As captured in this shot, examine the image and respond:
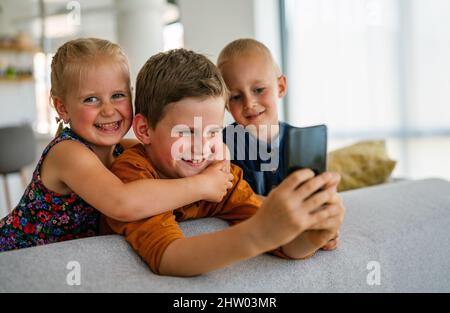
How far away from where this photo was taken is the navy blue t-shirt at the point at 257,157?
154 centimetres

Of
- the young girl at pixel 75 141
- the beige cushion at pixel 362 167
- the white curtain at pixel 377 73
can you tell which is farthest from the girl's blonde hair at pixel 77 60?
the white curtain at pixel 377 73

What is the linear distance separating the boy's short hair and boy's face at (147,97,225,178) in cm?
2

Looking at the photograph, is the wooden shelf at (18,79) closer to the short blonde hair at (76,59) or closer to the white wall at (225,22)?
the white wall at (225,22)

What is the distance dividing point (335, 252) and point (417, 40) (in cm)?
258

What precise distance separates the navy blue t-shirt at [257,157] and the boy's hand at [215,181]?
1.51ft

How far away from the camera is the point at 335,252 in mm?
1037

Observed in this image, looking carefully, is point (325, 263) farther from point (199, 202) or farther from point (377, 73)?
point (377, 73)

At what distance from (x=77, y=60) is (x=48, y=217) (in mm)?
369

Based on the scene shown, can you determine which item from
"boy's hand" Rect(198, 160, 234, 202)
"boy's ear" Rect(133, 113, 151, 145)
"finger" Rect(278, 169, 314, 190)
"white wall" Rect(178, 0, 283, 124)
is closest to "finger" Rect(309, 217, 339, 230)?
"finger" Rect(278, 169, 314, 190)

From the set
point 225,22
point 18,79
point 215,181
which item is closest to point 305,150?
point 215,181

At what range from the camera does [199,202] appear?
1.11 meters

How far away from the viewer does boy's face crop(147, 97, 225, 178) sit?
39.5 inches

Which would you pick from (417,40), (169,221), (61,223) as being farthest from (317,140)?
(417,40)

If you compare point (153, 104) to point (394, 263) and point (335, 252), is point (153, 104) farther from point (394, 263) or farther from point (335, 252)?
point (394, 263)
